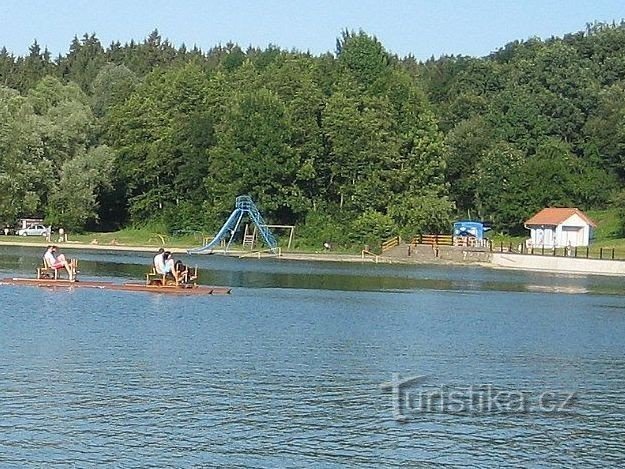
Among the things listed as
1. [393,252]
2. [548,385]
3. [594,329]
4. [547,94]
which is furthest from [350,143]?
[548,385]

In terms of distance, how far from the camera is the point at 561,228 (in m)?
97.0

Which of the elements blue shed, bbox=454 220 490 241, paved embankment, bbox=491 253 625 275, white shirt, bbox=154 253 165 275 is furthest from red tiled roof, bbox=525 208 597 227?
white shirt, bbox=154 253 165 275

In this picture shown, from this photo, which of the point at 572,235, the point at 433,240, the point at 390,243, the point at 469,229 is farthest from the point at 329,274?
the point at 572,235

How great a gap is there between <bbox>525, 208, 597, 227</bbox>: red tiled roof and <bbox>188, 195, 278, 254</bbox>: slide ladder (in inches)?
881

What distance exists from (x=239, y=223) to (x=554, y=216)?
2670 centimetres

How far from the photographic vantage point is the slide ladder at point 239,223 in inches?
3666

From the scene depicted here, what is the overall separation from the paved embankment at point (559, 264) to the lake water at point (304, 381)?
2980 centimetres

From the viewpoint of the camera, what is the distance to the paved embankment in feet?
267

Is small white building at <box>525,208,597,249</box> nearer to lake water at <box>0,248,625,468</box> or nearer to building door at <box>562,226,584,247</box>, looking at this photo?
building door at <box>562,226,584,247</box>

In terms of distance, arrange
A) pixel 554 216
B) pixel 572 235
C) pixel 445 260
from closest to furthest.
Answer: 1. pixel 445 260
2. pixel 572 235
3. pixel 554 216

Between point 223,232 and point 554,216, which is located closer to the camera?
point 223,232

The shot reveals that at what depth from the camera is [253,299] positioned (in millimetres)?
50688

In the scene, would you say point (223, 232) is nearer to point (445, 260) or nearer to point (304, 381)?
point (445, 260)

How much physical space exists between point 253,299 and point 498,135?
2632 inches
